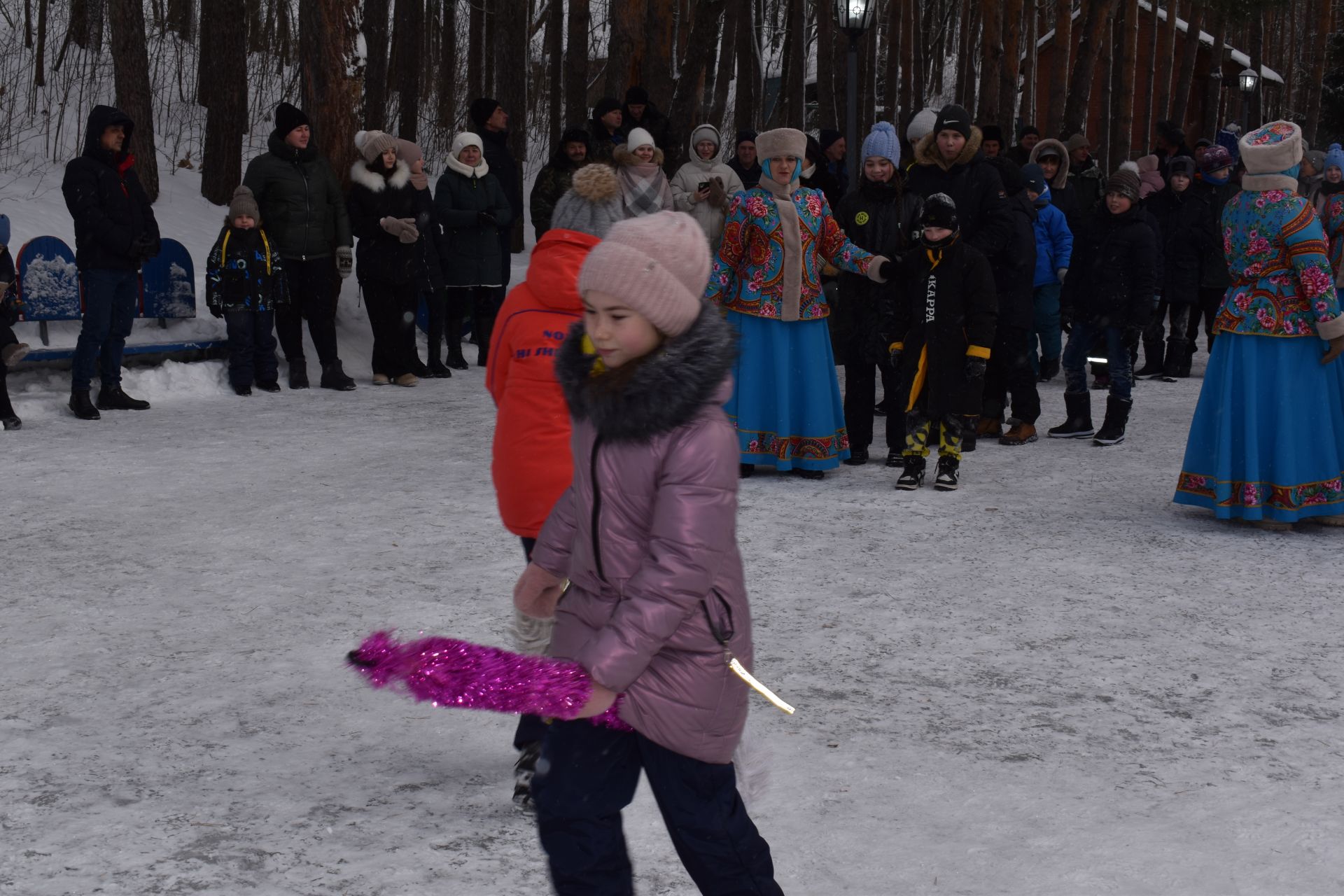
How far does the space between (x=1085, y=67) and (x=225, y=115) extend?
1481cm

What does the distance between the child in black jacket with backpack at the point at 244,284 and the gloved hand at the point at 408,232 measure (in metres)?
0.98

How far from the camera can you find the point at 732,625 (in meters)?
2.55

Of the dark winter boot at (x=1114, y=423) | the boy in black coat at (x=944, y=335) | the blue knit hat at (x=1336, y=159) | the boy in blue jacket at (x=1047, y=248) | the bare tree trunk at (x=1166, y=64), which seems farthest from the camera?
the bare tree trunk at (x=1166, y=64)

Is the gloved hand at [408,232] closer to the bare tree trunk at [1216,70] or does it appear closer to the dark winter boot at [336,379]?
the dark winter boot at [336,379]

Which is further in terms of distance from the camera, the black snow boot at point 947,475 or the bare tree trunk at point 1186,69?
the bare tree trunk at point 1186,69

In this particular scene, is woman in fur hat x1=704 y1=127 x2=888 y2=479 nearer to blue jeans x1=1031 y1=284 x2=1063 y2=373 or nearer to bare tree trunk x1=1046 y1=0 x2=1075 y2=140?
blue jeans x1=1031 y1=284 x2=1063 y2=373

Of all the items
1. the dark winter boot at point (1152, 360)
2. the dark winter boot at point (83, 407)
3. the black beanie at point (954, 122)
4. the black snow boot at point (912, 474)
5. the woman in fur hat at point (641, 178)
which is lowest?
the black snow boot at point (912, 474)

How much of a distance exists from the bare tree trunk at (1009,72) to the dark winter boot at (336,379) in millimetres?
13820

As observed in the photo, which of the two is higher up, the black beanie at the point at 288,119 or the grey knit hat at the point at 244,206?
the black beanie at the point at 288,119

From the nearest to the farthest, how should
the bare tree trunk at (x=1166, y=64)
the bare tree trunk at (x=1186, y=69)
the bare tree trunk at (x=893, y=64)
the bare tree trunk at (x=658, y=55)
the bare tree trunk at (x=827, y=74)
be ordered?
the bare tree trunk at (x=658, y=55), the bare tree trunk at (x=827, y=74), the bare tree trunk at (x=893, y=64), the bare tree trunk at (x=1186, y=69), the bare tree trunk at (x=1166, y=64)

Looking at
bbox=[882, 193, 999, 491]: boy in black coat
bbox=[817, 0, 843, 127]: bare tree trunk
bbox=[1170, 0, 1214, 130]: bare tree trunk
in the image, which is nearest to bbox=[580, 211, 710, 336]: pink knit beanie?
bbox=[882, 193, 999, 491]: boy in black coat

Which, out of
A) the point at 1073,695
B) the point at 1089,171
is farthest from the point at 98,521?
the point at 1089,171

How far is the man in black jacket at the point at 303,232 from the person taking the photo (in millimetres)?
11297

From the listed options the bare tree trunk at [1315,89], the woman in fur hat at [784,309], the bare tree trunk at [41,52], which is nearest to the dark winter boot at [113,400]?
the woman in fur hat at [784,309]
